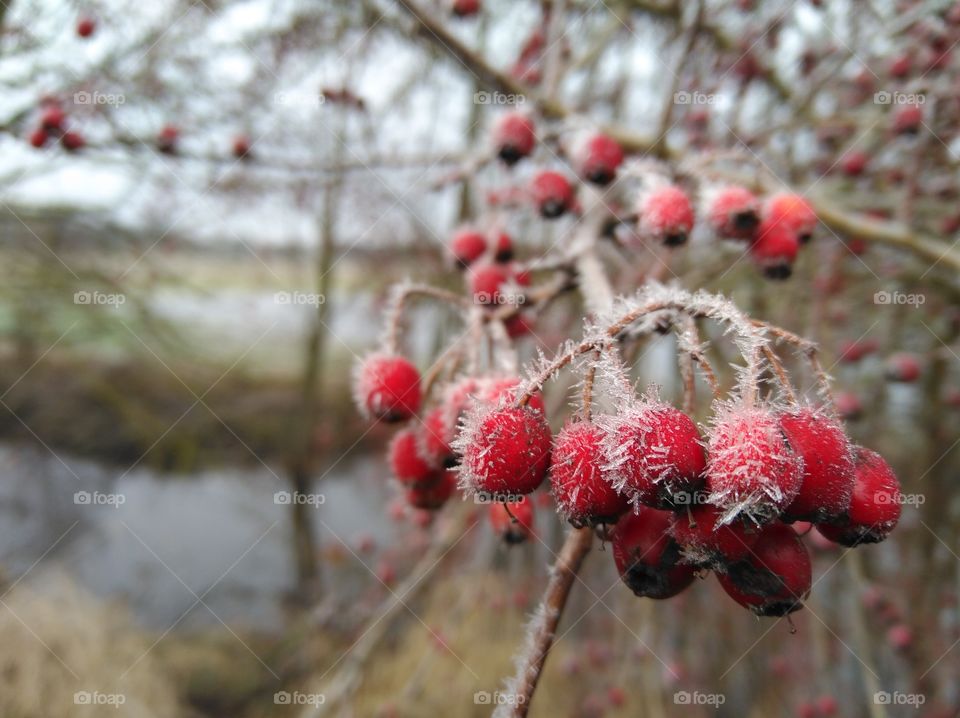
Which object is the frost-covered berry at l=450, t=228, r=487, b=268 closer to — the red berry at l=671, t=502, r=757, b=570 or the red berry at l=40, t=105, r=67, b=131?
the red berry at l=671, t=502, r=757, b=570

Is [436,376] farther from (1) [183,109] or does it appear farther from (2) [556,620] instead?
(1) [183,109]

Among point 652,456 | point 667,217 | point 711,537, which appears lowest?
point 711,537

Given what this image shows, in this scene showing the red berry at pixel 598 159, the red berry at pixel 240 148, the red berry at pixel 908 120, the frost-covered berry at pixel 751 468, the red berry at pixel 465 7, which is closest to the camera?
the frost-covered berry at pixel 751 468

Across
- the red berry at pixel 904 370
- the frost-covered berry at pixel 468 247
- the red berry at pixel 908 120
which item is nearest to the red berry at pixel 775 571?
the frost-covered berry at pixel 468 247

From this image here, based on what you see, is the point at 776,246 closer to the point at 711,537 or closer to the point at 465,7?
the point at 711,537

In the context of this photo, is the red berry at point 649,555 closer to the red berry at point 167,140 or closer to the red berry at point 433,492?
the red berry at point 433,492

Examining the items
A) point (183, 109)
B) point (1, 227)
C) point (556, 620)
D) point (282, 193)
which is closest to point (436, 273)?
point (282, 193)

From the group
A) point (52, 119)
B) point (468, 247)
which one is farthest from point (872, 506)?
point (52, 119)
